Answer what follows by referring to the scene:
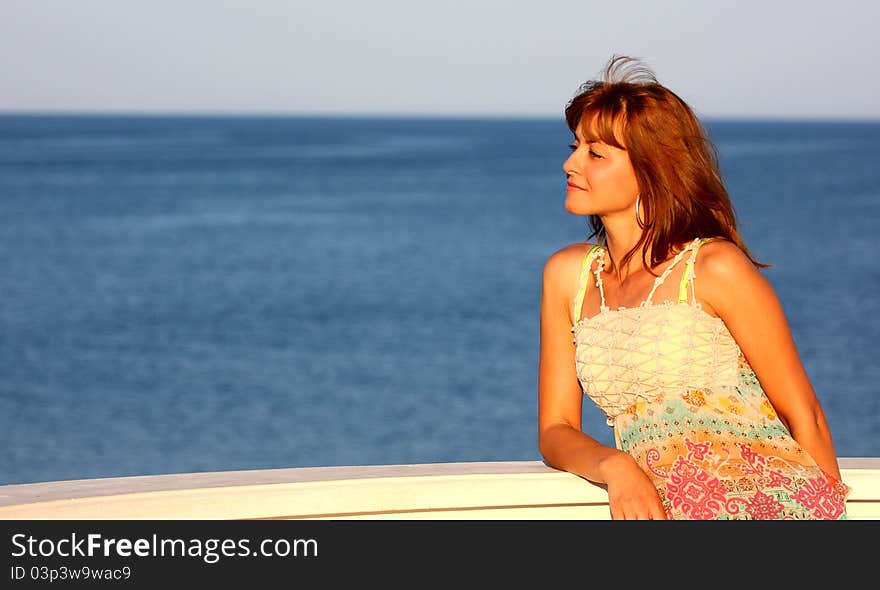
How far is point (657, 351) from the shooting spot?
7.78ft

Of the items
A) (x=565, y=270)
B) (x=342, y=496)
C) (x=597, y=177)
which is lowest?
(x=342, y=496)

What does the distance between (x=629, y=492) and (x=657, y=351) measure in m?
0.32

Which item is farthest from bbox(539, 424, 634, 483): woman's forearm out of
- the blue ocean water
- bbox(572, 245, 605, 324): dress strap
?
the blue ocean water

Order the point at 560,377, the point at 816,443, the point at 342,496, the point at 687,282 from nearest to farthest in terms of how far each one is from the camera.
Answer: the point at 342,496
the point at 816,443
the point at 687,282
the point at 560,377

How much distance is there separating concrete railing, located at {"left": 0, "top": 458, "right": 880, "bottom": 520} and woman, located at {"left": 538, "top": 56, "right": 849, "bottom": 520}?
7cm

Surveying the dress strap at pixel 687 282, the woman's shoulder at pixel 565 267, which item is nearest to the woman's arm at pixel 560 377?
the woman's shoulder at pixel 565 267

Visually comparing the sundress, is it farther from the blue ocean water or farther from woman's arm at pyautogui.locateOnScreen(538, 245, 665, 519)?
the blue ocean water

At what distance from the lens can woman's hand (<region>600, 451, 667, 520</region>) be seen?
2.15 metres

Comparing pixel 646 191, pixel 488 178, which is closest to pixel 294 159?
pixel 488 178

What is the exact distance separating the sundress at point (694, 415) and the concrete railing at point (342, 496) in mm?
135

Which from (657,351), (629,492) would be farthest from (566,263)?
(629,492)

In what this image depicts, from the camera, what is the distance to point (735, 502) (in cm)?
221

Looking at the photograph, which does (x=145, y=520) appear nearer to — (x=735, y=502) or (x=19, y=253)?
(x=735, y=502)

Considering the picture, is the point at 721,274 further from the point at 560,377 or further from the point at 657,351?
the point at 560,377
